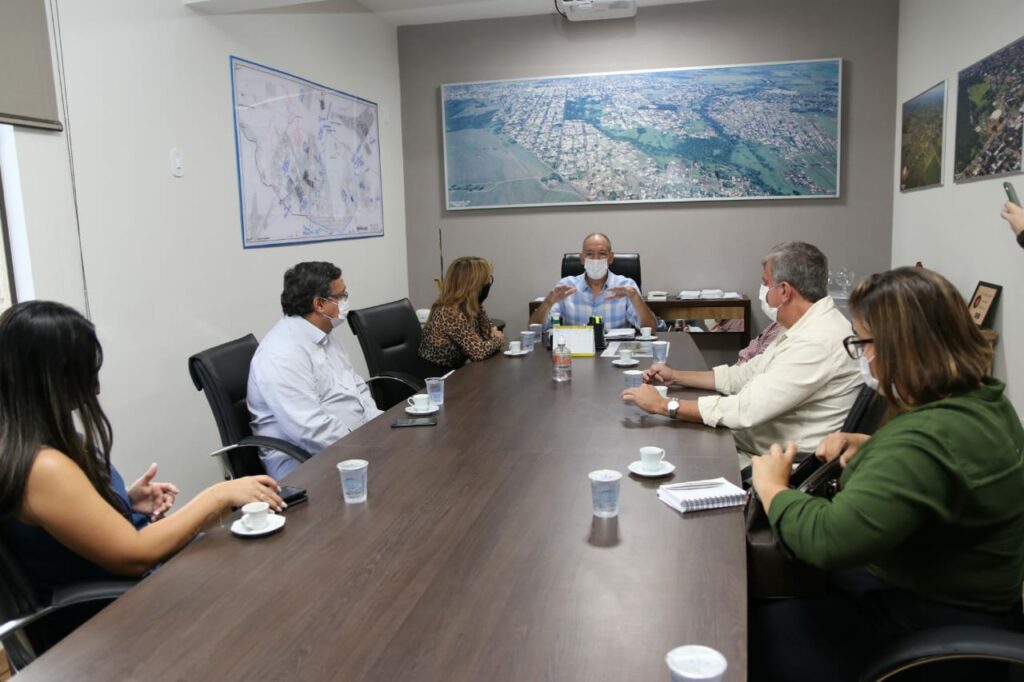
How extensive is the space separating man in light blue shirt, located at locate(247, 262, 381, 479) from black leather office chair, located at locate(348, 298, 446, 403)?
→ 1.21 ft

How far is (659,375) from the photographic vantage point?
283 cm

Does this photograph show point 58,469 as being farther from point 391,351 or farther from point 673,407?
point 391,351

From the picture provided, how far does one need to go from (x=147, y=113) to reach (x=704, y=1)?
4023mm

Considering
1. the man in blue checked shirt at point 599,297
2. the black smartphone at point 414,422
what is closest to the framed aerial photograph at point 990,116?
the man in blue checked shirt at point 599,297

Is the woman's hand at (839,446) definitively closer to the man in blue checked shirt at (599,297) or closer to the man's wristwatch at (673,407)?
the man's wristwatch at (673,407)

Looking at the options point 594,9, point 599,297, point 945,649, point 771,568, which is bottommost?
point 771,568

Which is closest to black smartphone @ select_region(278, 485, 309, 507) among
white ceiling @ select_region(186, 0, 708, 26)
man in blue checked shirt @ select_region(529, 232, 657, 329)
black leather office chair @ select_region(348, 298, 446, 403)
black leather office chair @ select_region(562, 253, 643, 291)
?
black leather office chair @ select_region(348, 298, 446, 403)

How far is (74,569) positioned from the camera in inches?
62.4

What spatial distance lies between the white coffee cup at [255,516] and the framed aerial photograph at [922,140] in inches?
170

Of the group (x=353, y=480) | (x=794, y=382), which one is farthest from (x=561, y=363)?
(x=353, y=480)

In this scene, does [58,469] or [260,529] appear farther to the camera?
[260,529]

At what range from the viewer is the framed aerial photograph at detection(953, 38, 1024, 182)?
3.37 meters

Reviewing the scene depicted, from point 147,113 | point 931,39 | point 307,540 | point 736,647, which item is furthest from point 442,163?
point 736,647

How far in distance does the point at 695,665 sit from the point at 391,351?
119 inches
